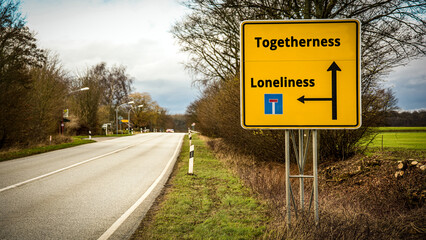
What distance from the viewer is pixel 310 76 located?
3.22 metres

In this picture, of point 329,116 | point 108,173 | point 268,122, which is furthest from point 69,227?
point 108,173

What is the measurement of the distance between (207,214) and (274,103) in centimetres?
244

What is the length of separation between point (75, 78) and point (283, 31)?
4184 cm

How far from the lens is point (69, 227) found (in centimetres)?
435

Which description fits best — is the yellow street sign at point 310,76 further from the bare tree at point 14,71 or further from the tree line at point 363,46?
the bare tree at point 14,71

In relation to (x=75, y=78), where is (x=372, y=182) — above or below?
below

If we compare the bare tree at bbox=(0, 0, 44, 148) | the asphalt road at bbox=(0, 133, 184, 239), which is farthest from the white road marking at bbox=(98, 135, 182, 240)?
the bare tree at bbox=(0, 0, 44, 148)

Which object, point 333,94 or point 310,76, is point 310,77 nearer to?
point 310,76

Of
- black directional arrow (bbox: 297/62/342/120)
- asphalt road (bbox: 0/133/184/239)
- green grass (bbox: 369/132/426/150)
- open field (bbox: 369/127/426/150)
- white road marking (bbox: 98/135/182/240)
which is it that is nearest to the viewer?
black directional arrow (bbox: 297/62/342/120)

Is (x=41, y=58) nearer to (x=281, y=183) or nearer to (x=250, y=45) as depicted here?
(x=281, y=183)

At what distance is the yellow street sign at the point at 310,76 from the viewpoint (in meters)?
3.21

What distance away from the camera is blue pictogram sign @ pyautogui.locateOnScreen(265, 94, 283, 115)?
3250 mm

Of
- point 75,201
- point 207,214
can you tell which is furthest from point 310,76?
point 75,201

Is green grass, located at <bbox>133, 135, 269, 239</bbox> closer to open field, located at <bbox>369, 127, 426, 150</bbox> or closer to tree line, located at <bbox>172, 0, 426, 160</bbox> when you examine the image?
tree line, located at <bbox>172, 0, 426, 160</bbox>
